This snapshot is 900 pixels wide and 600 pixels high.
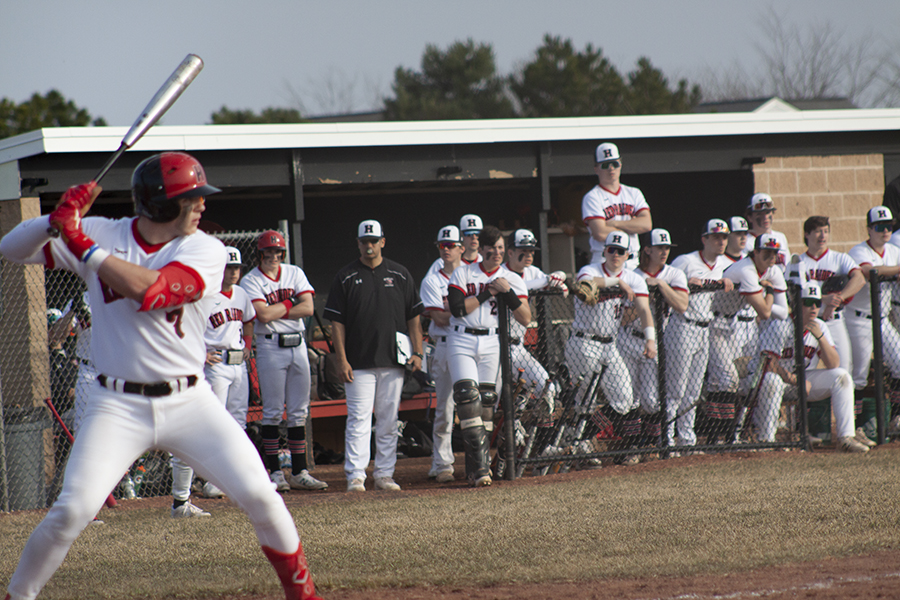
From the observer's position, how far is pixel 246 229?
13594 millimetres

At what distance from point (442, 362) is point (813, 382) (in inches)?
124

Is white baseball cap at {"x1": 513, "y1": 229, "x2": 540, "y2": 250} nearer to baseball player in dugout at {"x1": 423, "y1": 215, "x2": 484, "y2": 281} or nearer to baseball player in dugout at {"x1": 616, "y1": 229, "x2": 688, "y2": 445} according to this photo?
baseball player in dugout at {"x1": 423, "y1": 215, "x2": 484, "y2": 281}

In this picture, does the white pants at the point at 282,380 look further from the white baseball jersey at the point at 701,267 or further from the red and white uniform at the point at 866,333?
the red and white uniform at the point at 866,333

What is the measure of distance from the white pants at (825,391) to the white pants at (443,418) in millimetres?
2586

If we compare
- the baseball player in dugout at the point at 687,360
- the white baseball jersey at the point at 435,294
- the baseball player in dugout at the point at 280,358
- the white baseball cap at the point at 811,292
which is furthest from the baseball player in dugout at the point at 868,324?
the baseball player in dugout at the point at 280,358

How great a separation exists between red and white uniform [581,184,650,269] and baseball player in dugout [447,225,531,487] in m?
1.17

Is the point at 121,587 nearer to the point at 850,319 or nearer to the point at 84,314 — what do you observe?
the point at 84,314

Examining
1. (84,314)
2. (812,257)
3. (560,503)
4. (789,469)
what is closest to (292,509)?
(560,503)

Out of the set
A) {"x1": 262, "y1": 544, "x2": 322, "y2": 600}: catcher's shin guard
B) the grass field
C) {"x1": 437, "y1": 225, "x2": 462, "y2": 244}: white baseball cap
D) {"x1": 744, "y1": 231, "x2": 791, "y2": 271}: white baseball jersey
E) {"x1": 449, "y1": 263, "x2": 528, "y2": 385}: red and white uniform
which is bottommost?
the grass field

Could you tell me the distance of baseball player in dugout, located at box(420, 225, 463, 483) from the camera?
727cm

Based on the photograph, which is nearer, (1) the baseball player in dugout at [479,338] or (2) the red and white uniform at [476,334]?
(1) the baseball player in dugout at [479,338]

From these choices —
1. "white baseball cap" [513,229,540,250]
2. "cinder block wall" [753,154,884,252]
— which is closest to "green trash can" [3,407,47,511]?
"white baseball cap" [513,229,540,250]

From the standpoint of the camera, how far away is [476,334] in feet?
23.0

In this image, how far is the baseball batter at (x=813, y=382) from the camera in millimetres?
7547
